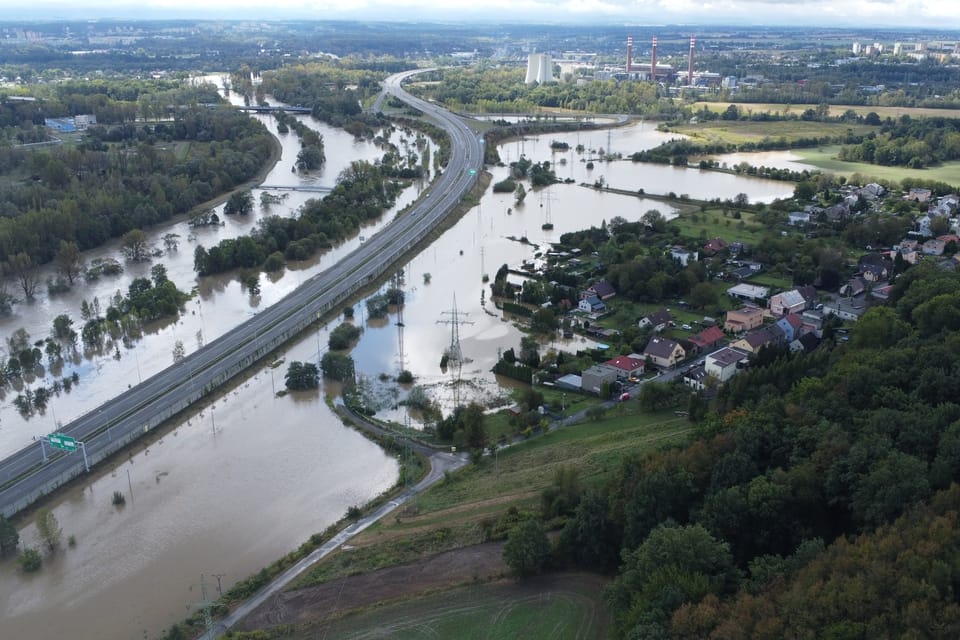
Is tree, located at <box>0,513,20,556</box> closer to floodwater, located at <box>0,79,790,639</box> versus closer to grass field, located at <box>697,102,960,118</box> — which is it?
floodwater, located at <box>0,79,790,639</box>

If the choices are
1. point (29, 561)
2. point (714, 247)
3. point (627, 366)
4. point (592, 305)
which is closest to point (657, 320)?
point (592, 305)

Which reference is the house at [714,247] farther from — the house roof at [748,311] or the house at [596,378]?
the house at [596,378]

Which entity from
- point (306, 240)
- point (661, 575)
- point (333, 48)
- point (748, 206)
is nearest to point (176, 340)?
point (306, 240)

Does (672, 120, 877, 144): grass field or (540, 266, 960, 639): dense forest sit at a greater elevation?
(672, 120, 877, 144): grass field

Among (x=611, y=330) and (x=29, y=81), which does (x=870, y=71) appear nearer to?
(x=611, y=330)

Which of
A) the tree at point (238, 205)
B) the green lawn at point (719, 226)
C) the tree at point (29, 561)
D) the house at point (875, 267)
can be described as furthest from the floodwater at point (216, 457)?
the house at point (875, 267)

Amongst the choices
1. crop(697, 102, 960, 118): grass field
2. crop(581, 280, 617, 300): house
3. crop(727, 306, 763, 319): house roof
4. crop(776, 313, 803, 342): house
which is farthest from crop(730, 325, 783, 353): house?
crop(697, 102, 960, 118): grass field

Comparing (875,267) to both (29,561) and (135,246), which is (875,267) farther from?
(135,246)
